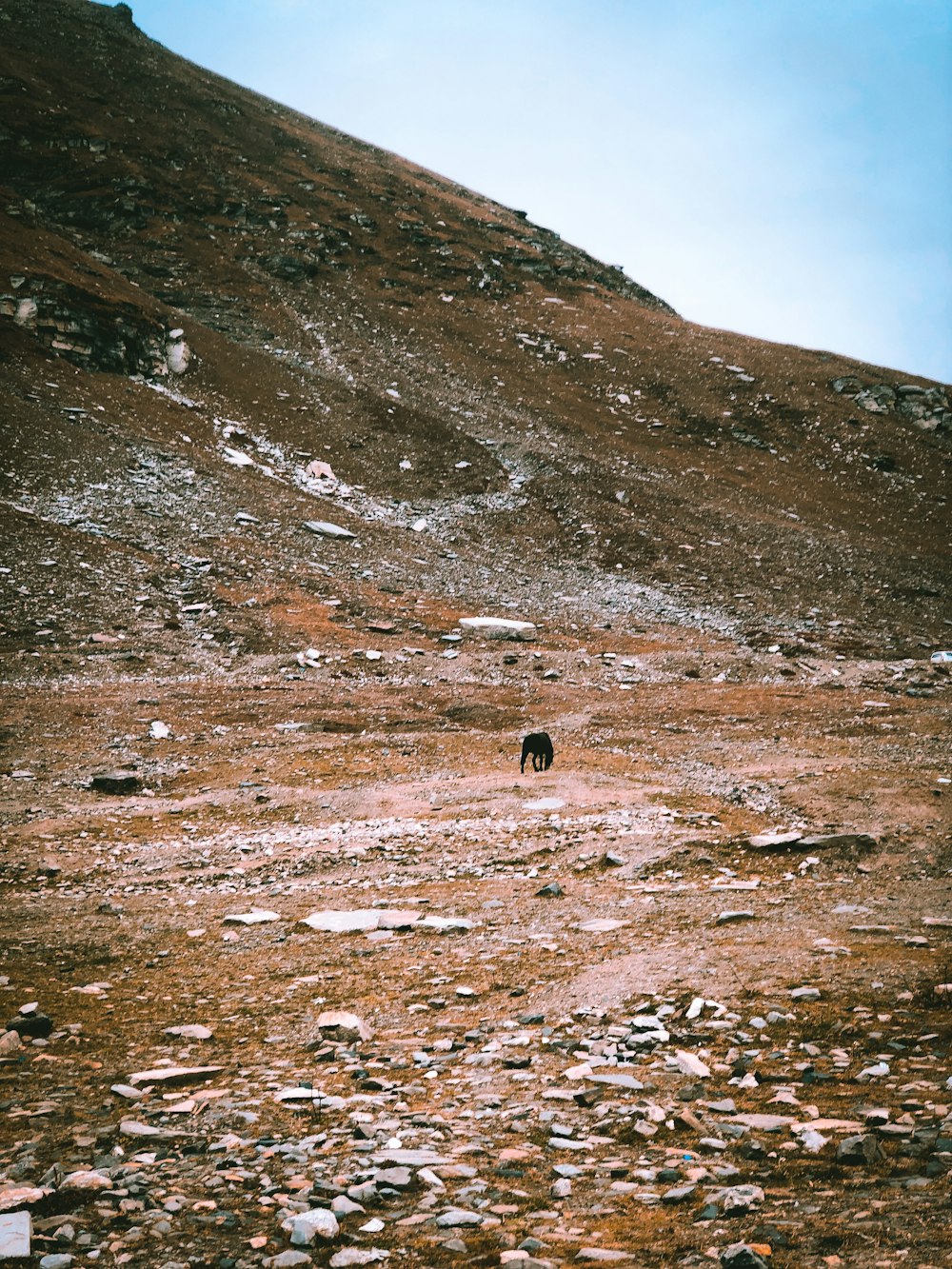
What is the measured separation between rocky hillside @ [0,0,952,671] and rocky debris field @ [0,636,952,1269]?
18.1 metres

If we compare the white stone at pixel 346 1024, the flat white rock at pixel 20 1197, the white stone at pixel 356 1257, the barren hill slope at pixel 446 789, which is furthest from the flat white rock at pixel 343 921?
the white stone at pixel 356 1257

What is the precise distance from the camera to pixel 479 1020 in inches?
322

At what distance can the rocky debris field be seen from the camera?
4809 millimetres

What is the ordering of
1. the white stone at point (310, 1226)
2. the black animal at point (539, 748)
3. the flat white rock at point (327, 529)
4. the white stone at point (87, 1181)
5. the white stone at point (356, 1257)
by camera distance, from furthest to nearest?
the flat white rock at point (327, 529) → the black animal at point (539, 748) → the white stone at point (87, 1181) → the white stone at point (310, 1226) → the white stone at point (356, 1257)

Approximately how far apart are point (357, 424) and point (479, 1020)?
190 feet

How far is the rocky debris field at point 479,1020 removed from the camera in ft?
15.8

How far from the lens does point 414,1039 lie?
7.75 metres

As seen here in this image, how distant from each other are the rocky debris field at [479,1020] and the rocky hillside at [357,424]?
59.5 ft

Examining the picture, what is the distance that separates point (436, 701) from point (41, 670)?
13961 mm

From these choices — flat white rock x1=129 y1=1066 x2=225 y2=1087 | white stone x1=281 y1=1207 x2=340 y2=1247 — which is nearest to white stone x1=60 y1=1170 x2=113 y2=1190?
white stone x1=281 y1=1207 x2=340 y2=1247

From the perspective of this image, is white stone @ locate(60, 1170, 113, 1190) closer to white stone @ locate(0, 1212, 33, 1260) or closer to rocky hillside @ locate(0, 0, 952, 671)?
white stone @ locate(0, 1212, 33, 1260)

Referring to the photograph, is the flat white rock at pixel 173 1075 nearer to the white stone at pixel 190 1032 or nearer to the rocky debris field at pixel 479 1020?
the rocky debris field at pixel 479 1020

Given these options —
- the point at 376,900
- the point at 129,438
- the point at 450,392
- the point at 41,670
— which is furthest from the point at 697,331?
the point at 376,900

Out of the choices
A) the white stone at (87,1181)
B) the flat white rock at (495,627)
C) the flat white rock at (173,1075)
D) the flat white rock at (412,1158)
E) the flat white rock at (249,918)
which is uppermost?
the flat white rock at (495,627)
